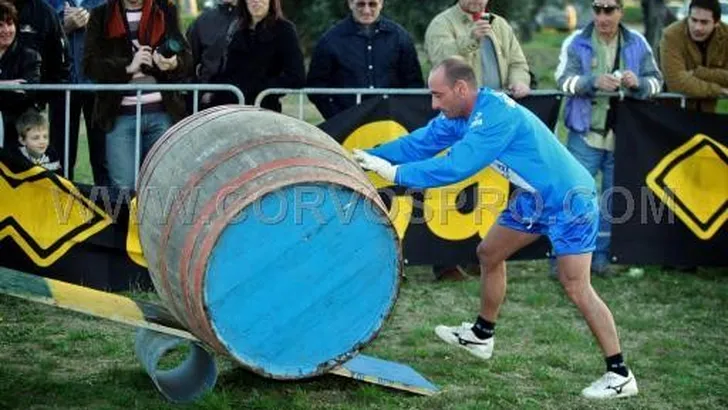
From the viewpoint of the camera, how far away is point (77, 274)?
29.0 ft

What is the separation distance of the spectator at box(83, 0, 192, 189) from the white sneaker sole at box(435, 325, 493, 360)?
2589mm

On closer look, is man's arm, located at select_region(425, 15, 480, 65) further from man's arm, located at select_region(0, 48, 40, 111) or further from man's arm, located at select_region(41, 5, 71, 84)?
man's arm, located at select_region(0, 48, 40, 111)

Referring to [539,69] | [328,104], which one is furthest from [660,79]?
[539,69]

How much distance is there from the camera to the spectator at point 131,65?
8.88m

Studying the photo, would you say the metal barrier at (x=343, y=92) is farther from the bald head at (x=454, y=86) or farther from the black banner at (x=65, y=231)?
the bald head at (x=454, y=86)

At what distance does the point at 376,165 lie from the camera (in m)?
6.69

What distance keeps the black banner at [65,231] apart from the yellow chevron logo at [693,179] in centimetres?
410

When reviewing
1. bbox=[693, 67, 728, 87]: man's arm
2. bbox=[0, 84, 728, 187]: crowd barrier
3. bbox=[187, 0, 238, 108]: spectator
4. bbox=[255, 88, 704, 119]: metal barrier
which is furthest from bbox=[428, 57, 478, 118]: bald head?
Result: bbox=[693, 67, 728, 87]: man's arm

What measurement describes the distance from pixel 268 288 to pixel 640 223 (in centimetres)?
482

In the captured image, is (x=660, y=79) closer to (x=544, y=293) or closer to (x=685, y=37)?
(x=685, y=37)

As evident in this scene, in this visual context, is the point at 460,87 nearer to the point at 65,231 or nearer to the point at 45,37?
the point at 65,231

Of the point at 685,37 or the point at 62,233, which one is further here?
the point at 685,37

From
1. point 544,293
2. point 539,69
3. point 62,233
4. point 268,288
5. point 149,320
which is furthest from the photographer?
point 539,69

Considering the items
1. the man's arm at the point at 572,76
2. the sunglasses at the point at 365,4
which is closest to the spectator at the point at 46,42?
the sunglasses at the point at 365,4
